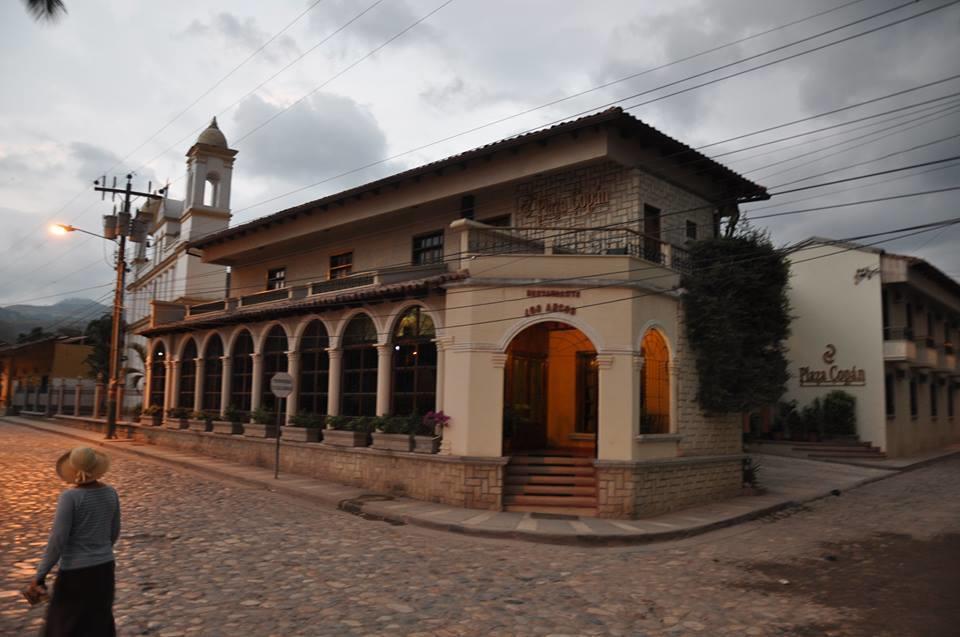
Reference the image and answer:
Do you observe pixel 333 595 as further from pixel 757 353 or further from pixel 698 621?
pixel 757 353

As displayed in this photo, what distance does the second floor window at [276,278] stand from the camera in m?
25.5

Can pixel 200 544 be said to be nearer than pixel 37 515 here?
Yes

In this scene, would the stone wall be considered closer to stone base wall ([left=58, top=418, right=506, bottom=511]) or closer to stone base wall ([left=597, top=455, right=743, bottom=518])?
stone base wall ([left=597, top=455, right=743, bottom=518])

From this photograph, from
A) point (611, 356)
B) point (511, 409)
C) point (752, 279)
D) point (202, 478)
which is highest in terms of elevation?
point (752, 279)

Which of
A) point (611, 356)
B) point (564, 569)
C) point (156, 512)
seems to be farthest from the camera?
point (611, 356)

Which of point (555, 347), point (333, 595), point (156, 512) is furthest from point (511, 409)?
point (333, 595)

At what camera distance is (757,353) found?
1670cm

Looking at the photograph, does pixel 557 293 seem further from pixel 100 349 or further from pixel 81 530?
pixel 100 349

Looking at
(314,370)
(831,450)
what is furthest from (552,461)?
(831,450)

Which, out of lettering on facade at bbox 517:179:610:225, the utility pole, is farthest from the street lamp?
lettering on facade at bbox 517:179:610:225

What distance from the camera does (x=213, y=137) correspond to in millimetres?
41219

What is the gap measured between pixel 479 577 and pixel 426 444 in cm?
624

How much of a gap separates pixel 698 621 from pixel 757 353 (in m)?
10.7

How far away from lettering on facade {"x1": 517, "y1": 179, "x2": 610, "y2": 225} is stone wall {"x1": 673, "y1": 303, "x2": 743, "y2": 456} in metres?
3.16
